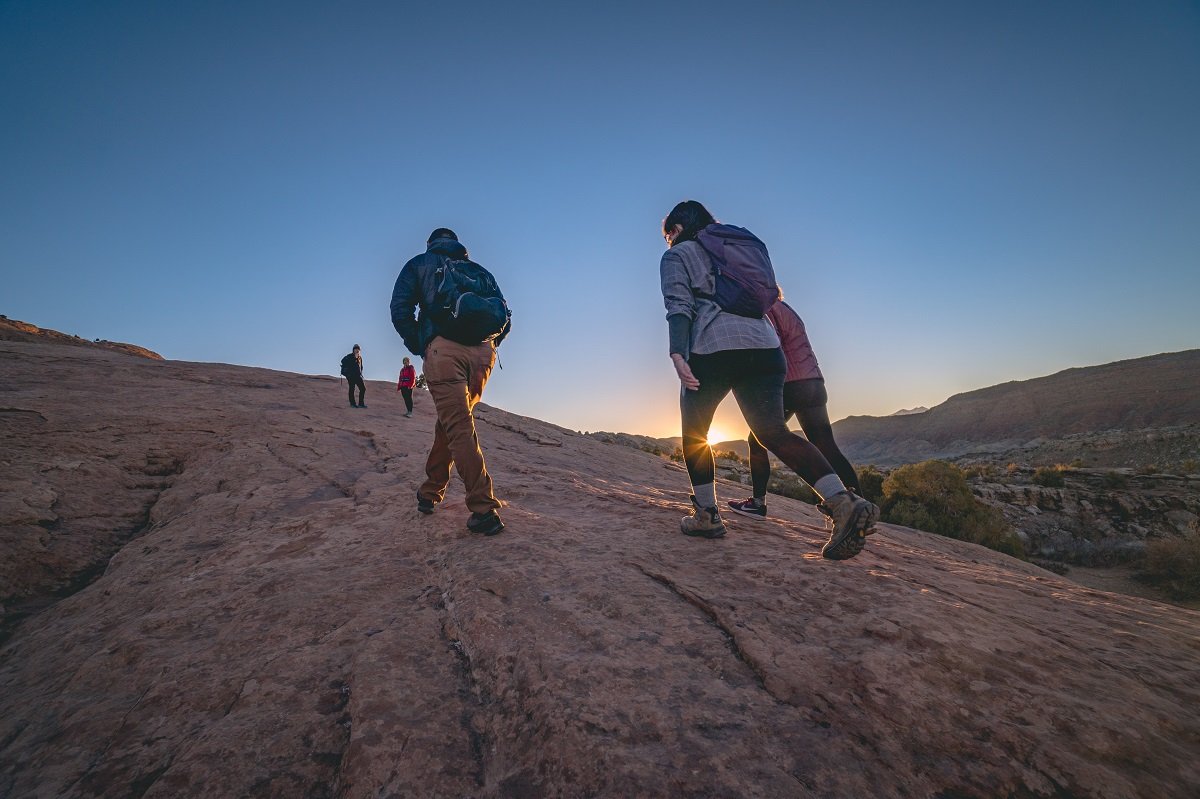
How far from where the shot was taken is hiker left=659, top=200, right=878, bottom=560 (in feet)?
7.80

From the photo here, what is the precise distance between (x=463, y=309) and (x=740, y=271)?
1.64 m

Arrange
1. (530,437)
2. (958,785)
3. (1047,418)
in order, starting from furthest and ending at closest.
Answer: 1. (1047,418)
2. (530,437)
3. (958,785)

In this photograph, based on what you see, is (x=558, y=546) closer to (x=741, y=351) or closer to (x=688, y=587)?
(x=688, y=587)

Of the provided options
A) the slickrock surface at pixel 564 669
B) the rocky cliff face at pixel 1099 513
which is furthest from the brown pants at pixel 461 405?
the rocky cliff face at pixel 1099 513

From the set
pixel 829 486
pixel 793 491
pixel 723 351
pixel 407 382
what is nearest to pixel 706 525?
pixel 829 486

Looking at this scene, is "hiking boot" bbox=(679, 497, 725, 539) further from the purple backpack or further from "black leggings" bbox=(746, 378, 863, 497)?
the purple backpack

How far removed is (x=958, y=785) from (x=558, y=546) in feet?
5.82

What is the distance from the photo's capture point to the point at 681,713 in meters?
1.21

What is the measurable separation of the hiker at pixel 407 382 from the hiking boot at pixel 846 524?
1165 cm

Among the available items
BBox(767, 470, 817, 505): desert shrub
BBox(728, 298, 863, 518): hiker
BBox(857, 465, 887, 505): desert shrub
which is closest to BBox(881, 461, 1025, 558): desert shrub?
BBox(857, 465, 887, 505): desert shrub

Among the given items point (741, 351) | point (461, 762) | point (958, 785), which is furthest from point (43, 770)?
point (741, 351)

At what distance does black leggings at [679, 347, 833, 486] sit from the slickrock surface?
447 mm

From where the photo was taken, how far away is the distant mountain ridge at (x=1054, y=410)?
39.9 metres

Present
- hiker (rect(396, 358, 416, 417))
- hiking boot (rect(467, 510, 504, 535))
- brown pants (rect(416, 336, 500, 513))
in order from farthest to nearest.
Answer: hiker (rect(396, 358, 416, 417)) < brown pants (rect(416, 336, 500, 513)) < hiking boot (rect(467, 510, 504, 535))
